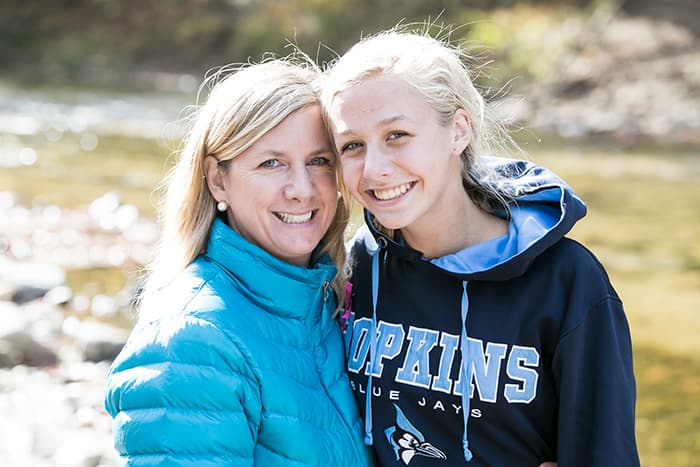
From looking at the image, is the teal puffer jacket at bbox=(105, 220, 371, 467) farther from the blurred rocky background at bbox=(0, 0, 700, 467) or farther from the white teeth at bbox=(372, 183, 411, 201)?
the blurred rocky background at bbox=(0, 0, 700, 467)

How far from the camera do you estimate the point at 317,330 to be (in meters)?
2.53

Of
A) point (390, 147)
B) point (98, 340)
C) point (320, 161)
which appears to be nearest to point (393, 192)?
point (390, 147)

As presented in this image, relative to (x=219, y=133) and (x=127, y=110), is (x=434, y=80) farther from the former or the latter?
(x=127, y=110)

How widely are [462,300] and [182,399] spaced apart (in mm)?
826

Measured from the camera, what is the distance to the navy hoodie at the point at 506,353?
2.26 metres

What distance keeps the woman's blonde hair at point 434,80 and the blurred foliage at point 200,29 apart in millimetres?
16486

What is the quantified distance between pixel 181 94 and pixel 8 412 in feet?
52.2

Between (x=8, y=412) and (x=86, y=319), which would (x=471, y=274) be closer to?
(x=8, y=412)

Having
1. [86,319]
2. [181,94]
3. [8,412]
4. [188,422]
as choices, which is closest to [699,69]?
[181,94]

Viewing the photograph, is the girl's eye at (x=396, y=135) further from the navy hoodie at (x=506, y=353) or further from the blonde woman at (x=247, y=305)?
the navy hoodie at (x=506, y=353)

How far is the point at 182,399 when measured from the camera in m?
2.07

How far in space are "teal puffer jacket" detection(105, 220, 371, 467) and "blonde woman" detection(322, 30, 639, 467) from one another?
0.19 metres

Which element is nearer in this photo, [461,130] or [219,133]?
[219,133]

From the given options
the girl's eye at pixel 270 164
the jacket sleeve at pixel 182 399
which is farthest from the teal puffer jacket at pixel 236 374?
the girl's eye at pixel 270 164
